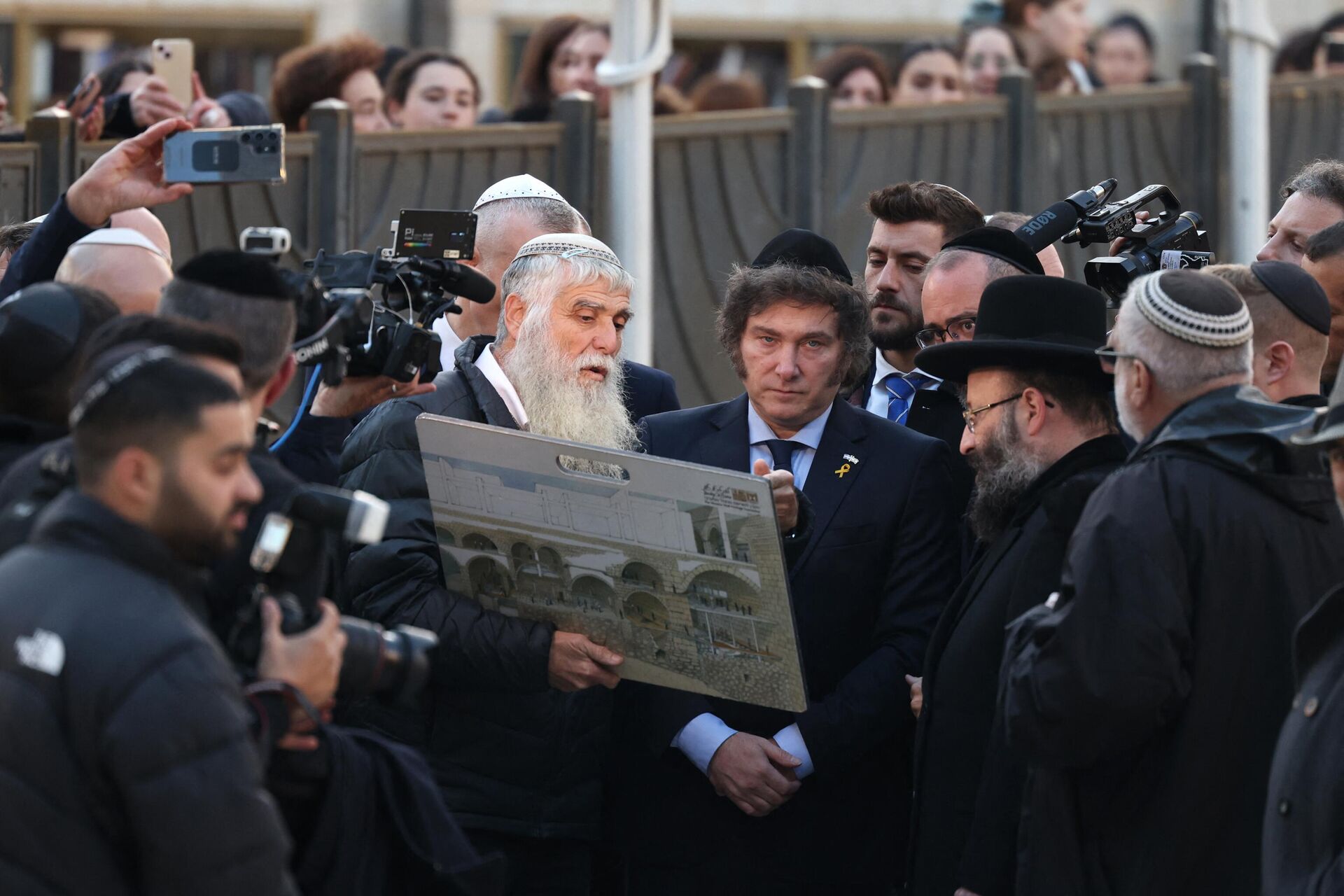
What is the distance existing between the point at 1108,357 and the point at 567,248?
1.62m

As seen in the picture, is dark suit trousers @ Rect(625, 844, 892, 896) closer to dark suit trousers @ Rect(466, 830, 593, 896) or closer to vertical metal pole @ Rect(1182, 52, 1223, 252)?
dark suit trousers @ Rect(466, 830, 593, 896)

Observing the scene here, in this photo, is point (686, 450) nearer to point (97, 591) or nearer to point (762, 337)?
point (762, 337)

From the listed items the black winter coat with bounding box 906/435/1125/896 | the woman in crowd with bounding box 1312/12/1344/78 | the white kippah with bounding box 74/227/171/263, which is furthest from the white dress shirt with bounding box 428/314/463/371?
the woman in crowd with bounding box 1312/12/1344/78

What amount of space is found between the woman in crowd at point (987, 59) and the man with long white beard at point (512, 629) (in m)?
5.89

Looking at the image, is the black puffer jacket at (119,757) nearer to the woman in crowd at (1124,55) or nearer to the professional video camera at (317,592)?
the professional video camera at (317,592)

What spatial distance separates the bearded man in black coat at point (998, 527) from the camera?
13.2 feet

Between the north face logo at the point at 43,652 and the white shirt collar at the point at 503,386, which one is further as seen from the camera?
the white shirt collar at the point at 503,386

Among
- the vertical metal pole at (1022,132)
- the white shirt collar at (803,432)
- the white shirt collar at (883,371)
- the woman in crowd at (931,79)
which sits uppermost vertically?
the woman in crowd at (931,79)

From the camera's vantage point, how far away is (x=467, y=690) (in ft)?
14.7

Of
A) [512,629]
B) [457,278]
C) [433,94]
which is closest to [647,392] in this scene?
[457,278]

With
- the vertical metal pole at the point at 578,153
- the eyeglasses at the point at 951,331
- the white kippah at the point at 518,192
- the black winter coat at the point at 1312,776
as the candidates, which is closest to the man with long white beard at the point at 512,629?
the eyeglasses at the point at 951,331

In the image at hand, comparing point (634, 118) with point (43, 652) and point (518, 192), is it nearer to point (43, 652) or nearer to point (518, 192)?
point (518, 192)

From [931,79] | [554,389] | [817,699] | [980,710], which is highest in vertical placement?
[931,79]

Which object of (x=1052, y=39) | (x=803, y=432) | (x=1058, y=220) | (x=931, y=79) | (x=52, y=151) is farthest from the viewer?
(x=1052, y=39)
